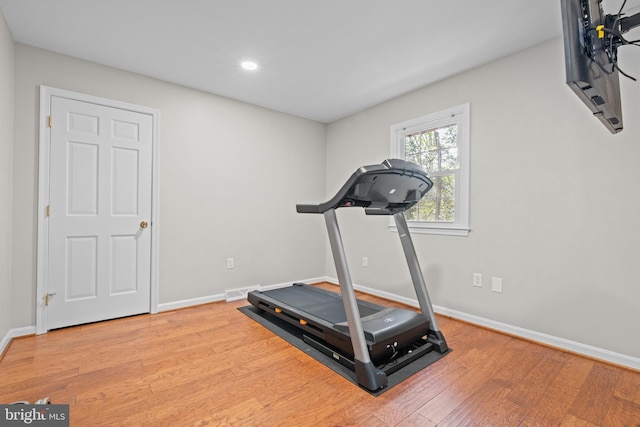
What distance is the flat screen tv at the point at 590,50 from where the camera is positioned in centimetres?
94

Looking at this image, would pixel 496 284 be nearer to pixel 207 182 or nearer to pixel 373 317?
pixel 373 317

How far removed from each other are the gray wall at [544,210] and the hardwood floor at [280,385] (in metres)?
0.33

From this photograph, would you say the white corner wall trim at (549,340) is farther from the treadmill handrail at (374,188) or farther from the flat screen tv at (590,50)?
the flat screen tv at (590,50)

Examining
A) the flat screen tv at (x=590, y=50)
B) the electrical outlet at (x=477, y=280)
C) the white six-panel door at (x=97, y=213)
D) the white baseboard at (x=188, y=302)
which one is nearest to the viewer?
the flat screen tv at (x=590, y=50)

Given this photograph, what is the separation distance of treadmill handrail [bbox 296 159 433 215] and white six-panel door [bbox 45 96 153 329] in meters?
1.94

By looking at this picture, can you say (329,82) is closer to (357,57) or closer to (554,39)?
(357,57)


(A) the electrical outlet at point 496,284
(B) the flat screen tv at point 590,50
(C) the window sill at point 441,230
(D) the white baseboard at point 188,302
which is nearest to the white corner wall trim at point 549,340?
(A) the electrical outlet at point 496,284

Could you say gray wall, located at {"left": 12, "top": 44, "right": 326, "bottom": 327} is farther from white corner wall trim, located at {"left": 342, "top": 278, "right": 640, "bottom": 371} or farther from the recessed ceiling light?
white corner wall trim, located at {"left": 342, "top": 278, "right": 640, "bottom": 371}

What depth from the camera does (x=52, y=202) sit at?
2.57 m

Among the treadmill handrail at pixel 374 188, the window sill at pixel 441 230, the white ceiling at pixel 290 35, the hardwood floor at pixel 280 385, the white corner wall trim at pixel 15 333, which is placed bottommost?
the hardwood floor at pixel 280 385

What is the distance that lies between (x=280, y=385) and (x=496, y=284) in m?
2.06

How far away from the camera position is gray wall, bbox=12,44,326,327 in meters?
2.48

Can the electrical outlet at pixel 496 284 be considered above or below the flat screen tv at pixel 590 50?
below

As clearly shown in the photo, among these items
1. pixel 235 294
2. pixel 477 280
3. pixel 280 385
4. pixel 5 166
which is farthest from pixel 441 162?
pixel 5 166
